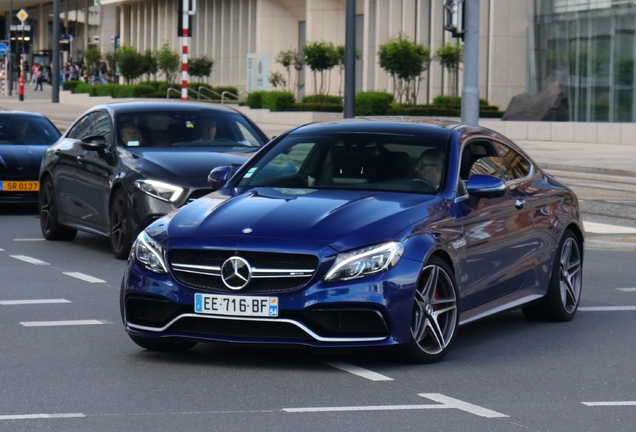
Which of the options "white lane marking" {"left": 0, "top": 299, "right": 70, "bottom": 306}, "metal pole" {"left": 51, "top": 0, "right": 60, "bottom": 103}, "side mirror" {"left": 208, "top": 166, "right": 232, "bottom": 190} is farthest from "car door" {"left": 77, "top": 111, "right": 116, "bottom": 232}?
"metal pole" {"left": 51, "top": 0, "right": 60, "bottom": 103}

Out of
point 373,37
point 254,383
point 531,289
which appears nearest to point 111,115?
point 531,289

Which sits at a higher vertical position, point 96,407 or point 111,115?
point 111,115

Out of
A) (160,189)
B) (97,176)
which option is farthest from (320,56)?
(160,189)

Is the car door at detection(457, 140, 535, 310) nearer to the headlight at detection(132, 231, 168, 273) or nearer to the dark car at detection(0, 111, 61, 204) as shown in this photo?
the headlight at detection(132, 231, 168, 273)

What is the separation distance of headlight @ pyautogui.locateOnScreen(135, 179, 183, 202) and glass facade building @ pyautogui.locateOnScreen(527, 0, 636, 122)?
31.4 m

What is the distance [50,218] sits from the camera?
566 inches

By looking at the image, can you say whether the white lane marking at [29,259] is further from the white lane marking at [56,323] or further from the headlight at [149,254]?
the headlight at [149,254]

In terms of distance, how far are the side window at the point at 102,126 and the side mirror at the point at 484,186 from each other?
20.2 ft

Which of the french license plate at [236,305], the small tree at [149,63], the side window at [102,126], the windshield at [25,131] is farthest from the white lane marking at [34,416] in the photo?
the small tree at [149,63]

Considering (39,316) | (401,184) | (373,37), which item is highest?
(373,37)

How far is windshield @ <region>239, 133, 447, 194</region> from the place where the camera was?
26.0ft

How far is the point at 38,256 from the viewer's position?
1284 cm

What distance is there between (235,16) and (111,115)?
208ft

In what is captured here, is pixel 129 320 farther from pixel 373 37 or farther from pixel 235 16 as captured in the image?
pixel 235 16
